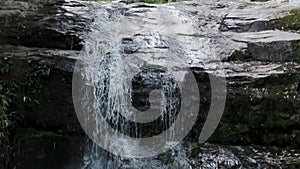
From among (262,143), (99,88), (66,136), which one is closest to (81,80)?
(99,88)

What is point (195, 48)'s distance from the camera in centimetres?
529

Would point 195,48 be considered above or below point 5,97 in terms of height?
above

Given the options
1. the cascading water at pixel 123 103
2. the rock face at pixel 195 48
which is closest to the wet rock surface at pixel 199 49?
the rock face at pixel 195 48

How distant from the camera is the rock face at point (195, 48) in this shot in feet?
14.8

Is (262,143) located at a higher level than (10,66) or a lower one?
lower

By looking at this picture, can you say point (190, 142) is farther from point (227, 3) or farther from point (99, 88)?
point (227, 3)

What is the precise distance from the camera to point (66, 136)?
4938 millimetres

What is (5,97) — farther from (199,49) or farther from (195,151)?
(199,49)

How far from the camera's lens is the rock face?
4.50m

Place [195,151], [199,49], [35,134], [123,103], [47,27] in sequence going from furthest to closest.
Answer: [47,27], [199,49], [35,134], [123,103], [195,151]

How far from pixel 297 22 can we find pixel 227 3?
1.64m

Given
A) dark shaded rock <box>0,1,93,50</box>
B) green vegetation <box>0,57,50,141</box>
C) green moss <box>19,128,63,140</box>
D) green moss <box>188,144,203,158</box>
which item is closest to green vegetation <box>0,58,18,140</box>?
green vegetation <box>0,57,50,141</box>

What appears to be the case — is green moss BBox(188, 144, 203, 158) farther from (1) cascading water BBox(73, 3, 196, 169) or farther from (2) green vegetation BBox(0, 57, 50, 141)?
(2) green vegetation BBox(0, 57, 50, 141)

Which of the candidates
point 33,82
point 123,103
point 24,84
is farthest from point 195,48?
point 24,84
